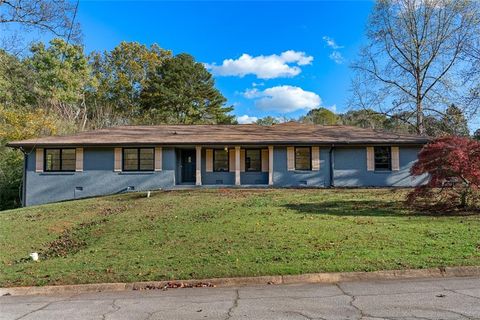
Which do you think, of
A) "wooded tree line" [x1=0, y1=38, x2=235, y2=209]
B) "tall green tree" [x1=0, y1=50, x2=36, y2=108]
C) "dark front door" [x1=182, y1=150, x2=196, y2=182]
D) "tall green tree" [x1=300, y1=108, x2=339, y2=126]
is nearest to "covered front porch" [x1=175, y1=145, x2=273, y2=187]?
"dark front door" [x1=182, y1=150, x2=196, y2=182]

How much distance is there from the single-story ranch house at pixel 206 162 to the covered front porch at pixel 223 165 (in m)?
0.06

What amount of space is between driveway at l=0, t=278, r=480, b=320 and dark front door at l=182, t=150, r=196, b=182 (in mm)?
16944

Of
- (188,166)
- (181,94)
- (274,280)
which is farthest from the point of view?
(181,94)

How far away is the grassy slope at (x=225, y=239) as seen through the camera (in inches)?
349

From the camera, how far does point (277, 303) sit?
21.2 ft

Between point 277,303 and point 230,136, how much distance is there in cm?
1813

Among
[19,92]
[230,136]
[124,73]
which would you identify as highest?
[124,73]

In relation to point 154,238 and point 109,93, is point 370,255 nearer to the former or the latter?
point 154,238

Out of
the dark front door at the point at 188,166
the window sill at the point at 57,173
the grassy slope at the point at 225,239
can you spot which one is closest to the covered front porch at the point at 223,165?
the dark front door at the point at 188,166

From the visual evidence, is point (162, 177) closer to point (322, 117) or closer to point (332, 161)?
point (332, 161)

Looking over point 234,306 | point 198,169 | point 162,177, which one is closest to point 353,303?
point 234,306

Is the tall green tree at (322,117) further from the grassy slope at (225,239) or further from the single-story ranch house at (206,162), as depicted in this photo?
the grassy slope at (225,239)

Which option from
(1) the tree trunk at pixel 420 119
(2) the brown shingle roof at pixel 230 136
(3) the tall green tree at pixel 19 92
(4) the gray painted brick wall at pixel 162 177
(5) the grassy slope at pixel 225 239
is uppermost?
(3) the tall green tree at pixel 19 92

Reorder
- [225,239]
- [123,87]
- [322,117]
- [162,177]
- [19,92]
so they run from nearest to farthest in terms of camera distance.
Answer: [225,239]
[162,177]
[19,92]
[123,87]
[322,117]
